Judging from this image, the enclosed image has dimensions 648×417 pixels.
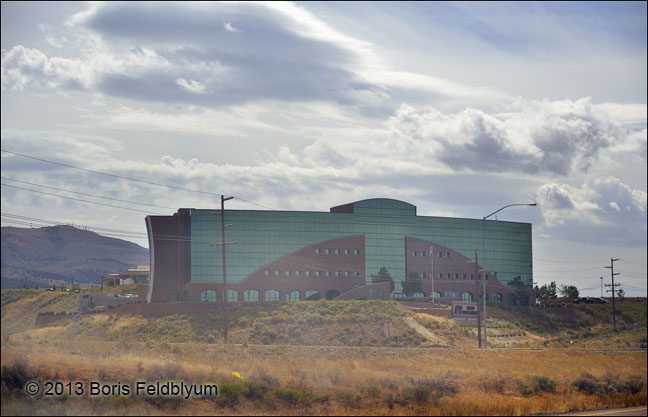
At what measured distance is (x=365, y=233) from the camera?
136750 millimetres

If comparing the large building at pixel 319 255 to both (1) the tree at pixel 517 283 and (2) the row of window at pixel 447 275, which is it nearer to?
(2) the row of window at pixel 447 275

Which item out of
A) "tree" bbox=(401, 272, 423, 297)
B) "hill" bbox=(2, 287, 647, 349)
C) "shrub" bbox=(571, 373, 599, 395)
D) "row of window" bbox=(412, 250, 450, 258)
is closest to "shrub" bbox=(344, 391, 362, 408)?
"shrub" bbox=(571, 373, 599, 395)

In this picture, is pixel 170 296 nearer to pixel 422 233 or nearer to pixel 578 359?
pixel 422 233

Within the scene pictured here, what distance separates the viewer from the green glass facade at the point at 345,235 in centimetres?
12494

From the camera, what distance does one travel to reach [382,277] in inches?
5335

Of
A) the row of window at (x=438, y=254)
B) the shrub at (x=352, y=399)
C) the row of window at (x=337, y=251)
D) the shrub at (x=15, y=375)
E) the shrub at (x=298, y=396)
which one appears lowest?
the shrub at (x=352, y=399)

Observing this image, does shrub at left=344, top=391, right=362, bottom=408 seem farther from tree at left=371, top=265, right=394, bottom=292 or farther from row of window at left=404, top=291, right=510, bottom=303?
row of window at left=404, top=291, right=510, bottom=303

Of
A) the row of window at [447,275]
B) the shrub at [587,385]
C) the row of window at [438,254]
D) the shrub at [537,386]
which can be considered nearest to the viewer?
the shrub at [587,385]

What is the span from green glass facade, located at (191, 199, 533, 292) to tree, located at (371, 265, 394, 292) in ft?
2.86

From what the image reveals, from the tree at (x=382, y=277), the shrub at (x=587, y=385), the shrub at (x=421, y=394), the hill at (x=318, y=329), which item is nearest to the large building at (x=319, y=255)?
the tree at (x=382, y=277)

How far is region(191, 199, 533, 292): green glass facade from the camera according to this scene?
124938mm

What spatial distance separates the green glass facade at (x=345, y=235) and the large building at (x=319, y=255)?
19cm

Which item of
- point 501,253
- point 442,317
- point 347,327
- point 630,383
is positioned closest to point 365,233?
point 501,253

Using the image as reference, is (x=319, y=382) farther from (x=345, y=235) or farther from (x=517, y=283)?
(x=517, y=283)
